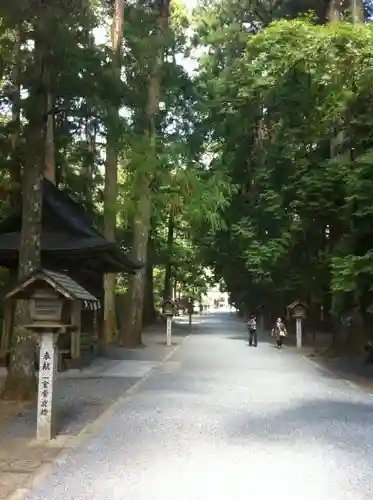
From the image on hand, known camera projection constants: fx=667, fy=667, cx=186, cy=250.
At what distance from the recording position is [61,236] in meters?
18.9

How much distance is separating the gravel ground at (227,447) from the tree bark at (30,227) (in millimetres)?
1944

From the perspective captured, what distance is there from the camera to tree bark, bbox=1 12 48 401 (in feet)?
39.5

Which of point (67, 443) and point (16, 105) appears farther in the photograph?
point (16, 105)

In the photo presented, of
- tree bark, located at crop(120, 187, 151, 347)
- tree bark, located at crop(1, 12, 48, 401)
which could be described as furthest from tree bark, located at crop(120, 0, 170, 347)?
tree bark, located at crop(1, 12, 48, 401)

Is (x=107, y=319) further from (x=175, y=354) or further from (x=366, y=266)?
(x=366, y=266)

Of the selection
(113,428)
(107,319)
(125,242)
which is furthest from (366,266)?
(125,242)

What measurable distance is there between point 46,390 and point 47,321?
0.95 meters

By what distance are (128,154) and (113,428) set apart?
13583 mm

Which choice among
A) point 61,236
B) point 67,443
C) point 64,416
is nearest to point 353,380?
point 64,416

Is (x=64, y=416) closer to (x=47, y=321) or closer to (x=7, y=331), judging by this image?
(x=47, y=321)

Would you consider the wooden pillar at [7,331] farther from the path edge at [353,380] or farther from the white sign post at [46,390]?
the white sign post at [46,390]

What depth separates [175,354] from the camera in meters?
24.5

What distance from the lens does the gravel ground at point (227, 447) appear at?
648cm

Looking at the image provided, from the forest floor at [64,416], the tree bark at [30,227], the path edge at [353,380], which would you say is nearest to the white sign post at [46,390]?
the forest floor at [64,416]
